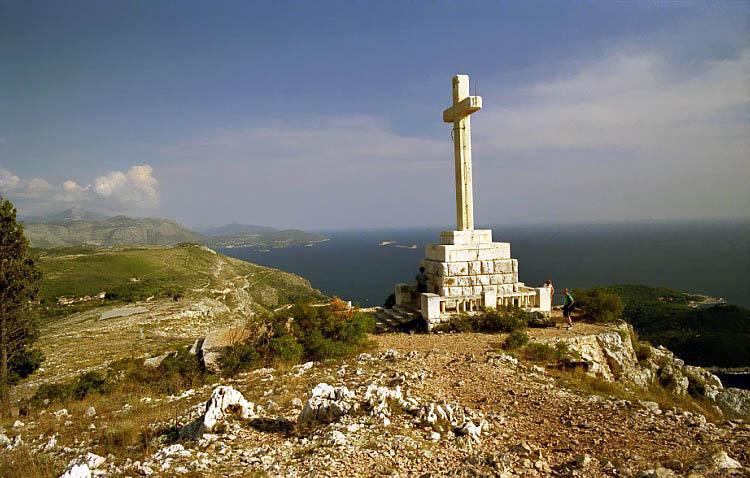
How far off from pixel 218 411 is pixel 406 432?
3246mm

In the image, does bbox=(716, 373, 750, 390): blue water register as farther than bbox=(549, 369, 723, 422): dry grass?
Yes

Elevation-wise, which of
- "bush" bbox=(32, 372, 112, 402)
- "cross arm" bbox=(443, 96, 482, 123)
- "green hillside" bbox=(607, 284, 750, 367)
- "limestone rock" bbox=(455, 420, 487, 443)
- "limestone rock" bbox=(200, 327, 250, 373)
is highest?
"cross arm" bbox=(443, 96, 482, 123)

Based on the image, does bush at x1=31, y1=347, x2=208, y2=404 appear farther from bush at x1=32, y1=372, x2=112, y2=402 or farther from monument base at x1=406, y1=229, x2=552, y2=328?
monument base at x1=406, y1=229, x2=552, y2=328

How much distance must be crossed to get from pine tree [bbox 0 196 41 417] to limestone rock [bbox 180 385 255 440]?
36.9 ft

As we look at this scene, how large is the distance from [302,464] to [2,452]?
5547 mm

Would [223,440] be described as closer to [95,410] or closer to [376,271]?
[95,410]

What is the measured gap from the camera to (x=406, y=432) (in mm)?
6582

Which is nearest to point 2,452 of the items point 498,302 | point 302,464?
point 302,464

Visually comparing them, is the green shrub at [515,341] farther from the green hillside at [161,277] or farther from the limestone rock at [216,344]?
the green hillside at [161,277]

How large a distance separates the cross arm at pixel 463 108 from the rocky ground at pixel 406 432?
444 inches

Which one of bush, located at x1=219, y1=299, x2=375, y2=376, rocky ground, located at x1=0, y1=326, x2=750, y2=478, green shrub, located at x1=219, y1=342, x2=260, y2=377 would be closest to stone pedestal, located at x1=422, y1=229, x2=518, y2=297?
bush, located at x1=219, y1=299, x2=375, y2=376

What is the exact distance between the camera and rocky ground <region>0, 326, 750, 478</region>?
5.60 m

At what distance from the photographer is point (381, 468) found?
5551 mm

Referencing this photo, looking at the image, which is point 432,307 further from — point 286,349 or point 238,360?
point 238,360
